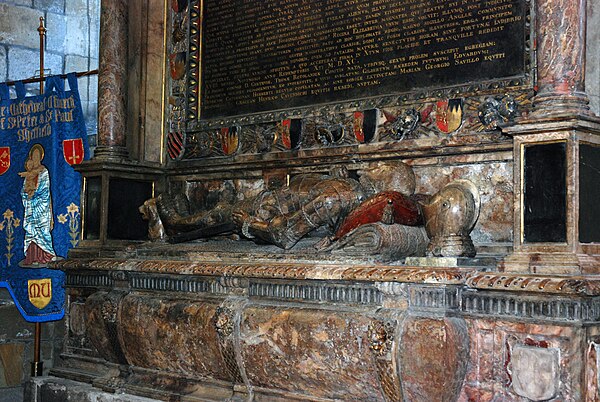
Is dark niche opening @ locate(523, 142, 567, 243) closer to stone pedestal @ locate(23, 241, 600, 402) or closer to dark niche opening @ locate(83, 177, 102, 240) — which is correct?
stone pedestal @ locate(23, 241, 600, 402)

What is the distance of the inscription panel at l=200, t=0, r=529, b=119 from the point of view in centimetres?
532

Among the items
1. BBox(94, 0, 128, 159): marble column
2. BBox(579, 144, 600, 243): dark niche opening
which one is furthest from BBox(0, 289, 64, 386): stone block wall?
BBox(579, 144, 600, 243): dark niche opening

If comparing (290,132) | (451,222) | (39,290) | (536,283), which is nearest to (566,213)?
(536,283)

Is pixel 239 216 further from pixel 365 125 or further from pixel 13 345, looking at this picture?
pixel 13 345

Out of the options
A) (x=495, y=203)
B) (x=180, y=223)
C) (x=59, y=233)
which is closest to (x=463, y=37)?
(x=495, y=203)

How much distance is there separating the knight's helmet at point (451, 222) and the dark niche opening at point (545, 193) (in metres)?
0.38

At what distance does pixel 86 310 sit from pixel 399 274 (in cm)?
283

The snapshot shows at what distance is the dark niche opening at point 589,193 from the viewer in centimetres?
443

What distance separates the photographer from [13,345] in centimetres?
783

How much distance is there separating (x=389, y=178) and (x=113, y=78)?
2748mm

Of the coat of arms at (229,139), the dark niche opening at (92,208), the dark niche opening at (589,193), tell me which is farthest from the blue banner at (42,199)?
the dark niche opening at (589,193)

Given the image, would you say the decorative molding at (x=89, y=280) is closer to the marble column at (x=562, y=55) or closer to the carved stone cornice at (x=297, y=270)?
the carved stone cornice at (x=297, y=270)

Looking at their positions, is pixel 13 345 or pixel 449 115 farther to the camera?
pixel 13 345

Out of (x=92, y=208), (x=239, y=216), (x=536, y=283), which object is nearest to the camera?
(x=536, y=283)
